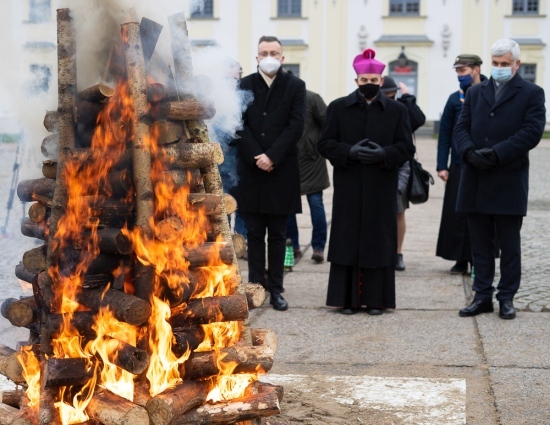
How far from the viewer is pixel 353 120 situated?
24.1 ft

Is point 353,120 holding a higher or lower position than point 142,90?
lower

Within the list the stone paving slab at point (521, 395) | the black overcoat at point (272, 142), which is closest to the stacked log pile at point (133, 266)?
the stone paving slab at point (521, 395)

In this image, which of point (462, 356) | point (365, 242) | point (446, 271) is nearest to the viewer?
point (462, 356)

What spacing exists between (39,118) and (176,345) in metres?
1.37

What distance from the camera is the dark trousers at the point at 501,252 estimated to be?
23.0 feet

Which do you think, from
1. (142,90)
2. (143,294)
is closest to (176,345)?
(143,294)

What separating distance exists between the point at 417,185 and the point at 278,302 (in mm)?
2384

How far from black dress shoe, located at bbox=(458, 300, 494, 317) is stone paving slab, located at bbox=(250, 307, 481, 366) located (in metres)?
0.09

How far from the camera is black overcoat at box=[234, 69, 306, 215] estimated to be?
737 centimetres

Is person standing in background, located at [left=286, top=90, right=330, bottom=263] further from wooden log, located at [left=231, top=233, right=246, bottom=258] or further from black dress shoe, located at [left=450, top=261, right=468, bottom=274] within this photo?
wooden log, located at [left=231, top=233, right=246, bottom=258]

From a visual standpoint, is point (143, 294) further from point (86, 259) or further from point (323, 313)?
point (323, 313)

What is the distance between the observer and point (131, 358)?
3922 mm

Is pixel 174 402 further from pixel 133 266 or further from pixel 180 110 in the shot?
pixel 180 110

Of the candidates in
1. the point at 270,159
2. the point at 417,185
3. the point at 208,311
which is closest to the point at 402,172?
the point at 417,185
